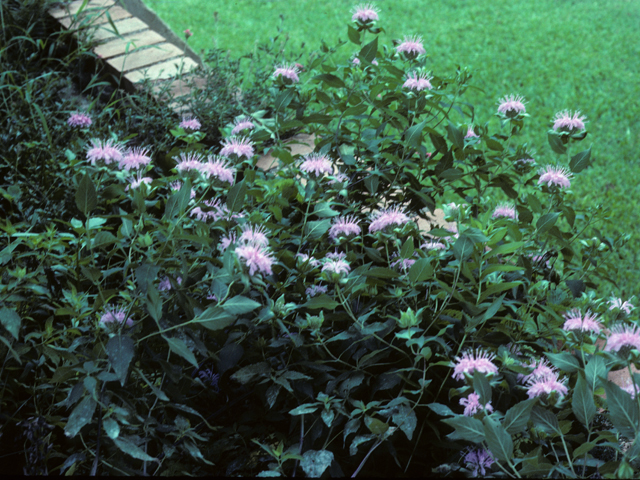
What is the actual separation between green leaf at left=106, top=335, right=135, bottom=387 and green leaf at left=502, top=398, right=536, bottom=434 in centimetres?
52

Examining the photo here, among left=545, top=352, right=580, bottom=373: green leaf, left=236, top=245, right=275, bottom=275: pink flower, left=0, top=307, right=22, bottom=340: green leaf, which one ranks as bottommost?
left=0, top=307, right=22, bottom=340: green leaf

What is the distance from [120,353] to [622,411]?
0.66 metres

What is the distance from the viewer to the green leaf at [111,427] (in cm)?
76

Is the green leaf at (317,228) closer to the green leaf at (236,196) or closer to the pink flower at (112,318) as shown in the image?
the green leaf at (236,196)

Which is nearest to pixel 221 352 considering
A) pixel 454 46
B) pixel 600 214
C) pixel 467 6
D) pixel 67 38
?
pixel 600 214

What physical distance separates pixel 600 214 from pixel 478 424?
0.80 metres

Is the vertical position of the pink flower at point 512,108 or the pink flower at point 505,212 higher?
the pink flower at point 512,108

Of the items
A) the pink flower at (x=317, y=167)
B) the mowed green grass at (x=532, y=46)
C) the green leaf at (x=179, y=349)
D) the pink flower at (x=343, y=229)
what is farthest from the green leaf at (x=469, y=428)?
the mowed green grass at (x=532, y=46)

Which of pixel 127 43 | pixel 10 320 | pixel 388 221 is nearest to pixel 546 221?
pixel 388 221

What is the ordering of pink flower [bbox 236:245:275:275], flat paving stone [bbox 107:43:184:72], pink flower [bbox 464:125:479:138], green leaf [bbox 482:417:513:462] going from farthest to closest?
flat paving stone [bbox 107:43:184:72]
pink flower [bbox 464:125:479:138]
pink flower [bbox 236:245:275:275]
green leaf [bbox 482:417:513:462]

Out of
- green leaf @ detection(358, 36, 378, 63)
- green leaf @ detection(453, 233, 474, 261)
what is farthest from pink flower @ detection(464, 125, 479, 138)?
green leaf @ detection(453, 233, 474, 261)

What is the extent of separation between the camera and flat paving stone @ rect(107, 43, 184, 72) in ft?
8.95

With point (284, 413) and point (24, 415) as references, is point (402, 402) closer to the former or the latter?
point (284, 413)

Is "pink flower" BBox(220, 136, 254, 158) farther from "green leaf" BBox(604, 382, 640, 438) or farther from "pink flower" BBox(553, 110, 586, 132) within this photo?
"green leaf" BBox(604, 382, 640, 438)
